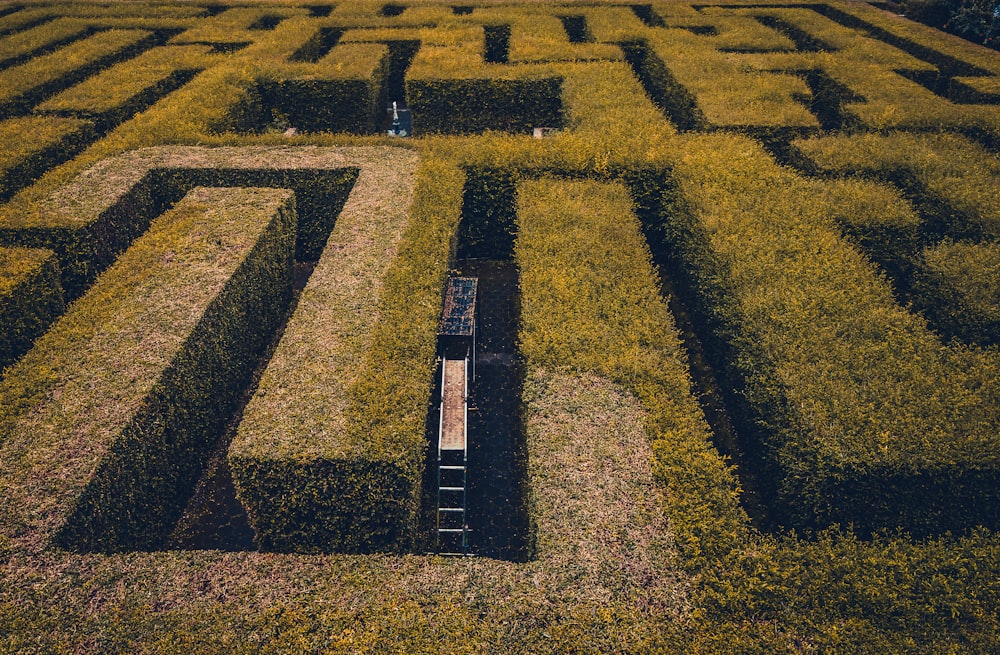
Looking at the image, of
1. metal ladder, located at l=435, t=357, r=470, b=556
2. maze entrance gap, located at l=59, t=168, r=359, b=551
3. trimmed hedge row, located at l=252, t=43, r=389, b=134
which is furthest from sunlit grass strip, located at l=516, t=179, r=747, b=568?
trimmed hedge row, located at l=252, t=43, r=389, b=134

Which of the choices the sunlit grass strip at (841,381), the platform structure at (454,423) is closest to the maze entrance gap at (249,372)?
the platform structure at (454,423)

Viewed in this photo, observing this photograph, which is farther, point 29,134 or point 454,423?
point 29,134

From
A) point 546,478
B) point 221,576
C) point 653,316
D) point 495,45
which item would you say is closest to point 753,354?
point 653,316

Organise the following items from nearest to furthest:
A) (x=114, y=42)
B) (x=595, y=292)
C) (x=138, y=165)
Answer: (x=595, y=292) → (x=138, y=165) → (x=114, y=42)

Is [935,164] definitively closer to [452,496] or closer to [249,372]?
[452,496]

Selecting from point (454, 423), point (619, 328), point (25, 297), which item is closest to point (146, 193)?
point (25, 297)

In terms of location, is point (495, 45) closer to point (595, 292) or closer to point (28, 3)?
point (595, 292)

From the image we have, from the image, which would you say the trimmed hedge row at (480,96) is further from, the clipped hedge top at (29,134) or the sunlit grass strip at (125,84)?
the clipped hedge top at (29,134)
